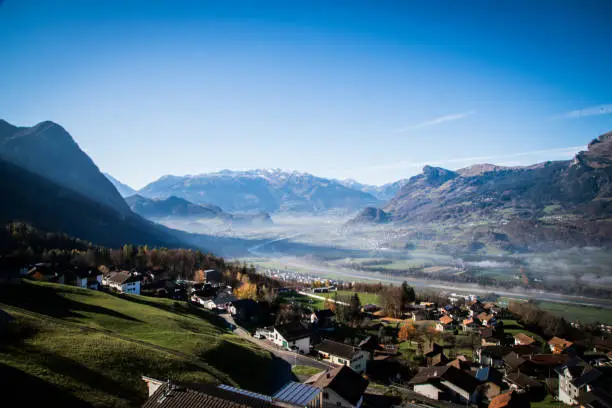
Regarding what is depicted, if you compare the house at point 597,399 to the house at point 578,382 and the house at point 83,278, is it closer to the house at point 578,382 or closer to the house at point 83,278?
the house at point 578,382

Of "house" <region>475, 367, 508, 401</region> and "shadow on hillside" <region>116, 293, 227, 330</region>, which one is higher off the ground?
"shadow on hillside" <region>116, 293, 227, 330</region>

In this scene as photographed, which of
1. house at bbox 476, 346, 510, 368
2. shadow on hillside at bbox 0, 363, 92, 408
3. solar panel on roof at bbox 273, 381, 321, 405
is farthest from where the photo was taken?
house at bbox 476, 346, 510, 368

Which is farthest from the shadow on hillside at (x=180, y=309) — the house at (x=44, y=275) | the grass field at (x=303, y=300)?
the grass field at (x=303, y=300)

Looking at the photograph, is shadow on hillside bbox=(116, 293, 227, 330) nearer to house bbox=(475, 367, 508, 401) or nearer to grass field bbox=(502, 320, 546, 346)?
house bbox=(475, 367, 508, 401)

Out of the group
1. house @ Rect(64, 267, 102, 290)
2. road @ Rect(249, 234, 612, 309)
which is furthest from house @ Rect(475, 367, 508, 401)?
road @ Rect(249, 234, 612, 309)

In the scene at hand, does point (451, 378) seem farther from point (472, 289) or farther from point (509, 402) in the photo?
point (472, 289)

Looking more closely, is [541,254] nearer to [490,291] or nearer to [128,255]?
[490,291]

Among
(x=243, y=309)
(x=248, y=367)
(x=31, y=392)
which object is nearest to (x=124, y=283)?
(x=243, y=309)
